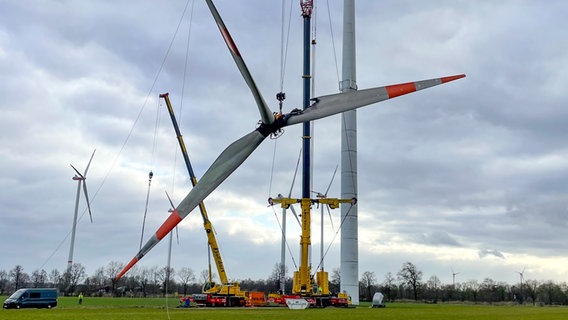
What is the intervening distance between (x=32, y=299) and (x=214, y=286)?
1902 cm

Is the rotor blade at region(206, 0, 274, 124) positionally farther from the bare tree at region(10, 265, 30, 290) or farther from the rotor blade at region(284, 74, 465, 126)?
the bare tree at region(10, 265, 30, 290)

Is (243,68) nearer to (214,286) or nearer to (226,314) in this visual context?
(226,314)

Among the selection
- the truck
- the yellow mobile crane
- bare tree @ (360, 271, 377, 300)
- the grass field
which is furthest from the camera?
bare tree @ (360, 271, 377, 300)

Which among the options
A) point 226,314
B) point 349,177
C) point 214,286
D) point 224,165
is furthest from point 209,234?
point 224,165

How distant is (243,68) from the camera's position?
73.5 feet

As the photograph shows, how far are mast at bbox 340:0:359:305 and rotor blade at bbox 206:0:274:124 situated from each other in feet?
148

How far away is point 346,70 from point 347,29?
17.6 feet

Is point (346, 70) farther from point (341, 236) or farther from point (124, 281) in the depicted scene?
point (124, 281)

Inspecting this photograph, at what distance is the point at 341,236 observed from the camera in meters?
69.3

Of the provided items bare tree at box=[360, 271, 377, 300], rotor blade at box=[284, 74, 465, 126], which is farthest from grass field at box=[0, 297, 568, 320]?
bare tree at box=[360, 271, 377, 300]

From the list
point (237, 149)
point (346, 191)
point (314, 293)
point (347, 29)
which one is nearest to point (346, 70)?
point (347, 29)

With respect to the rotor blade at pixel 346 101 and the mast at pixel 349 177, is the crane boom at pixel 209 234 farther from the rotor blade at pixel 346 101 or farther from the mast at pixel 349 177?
the rotor blade at pixel 346 101

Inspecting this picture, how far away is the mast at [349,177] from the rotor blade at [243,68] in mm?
45069

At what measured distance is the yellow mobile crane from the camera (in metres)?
61.8
